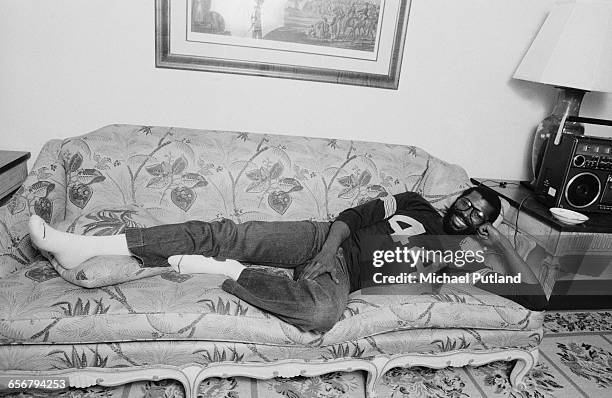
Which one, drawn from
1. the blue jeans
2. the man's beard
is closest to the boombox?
the man's beard

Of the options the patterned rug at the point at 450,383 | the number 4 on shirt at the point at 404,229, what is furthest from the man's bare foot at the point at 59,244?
the number 4 on shirt at the point at 404,229

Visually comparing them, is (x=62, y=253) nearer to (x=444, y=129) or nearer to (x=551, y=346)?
(x=444, y=129)

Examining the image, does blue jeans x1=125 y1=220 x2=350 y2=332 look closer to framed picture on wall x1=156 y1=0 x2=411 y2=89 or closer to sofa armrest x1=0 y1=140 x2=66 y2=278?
sofa armrest x1=0 y1=140 x2=66 y2=278

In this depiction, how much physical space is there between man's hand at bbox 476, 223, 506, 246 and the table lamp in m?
0.75

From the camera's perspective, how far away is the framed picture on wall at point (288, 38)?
196 cm

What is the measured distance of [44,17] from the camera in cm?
188

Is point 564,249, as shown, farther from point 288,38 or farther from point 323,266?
point 288,38

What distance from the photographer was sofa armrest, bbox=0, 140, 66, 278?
148cm

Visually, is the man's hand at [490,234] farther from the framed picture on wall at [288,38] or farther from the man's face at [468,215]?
the framed picture on wall at [288,38]

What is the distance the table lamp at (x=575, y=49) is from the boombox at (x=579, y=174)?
0.19 meters

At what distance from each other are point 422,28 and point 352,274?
51.8 inches

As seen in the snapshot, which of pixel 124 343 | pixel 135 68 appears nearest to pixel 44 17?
pixel 135 68

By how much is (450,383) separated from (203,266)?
42.9 inches

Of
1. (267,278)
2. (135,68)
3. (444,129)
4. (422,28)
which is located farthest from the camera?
(444,129)
